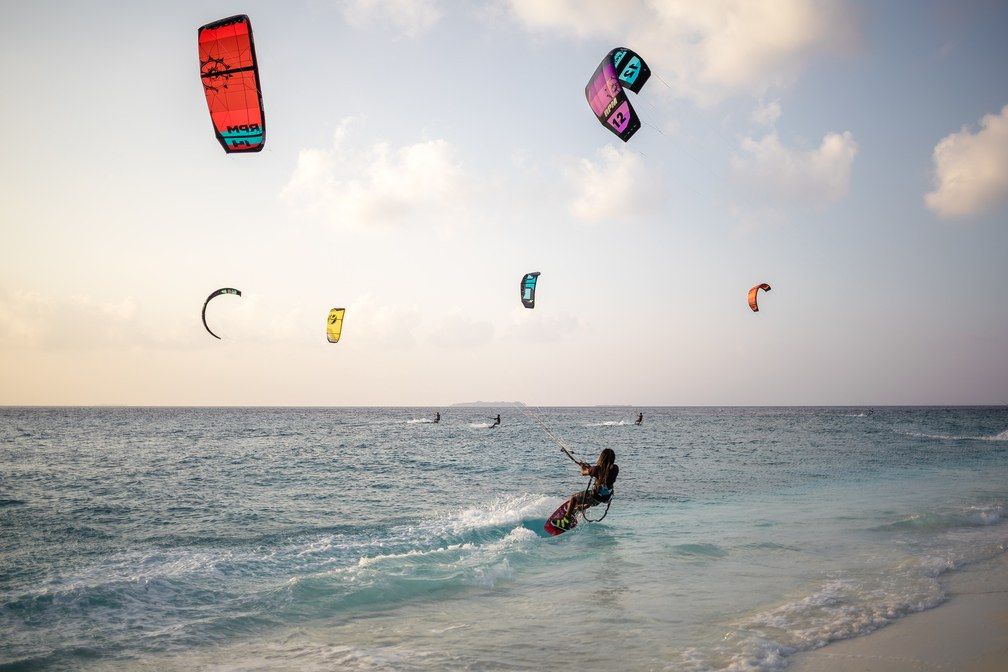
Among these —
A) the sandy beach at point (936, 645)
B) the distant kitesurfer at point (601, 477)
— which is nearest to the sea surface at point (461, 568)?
the sandy beach at point (936, 645)

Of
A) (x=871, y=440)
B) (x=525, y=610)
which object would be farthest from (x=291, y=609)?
(x=871, y=440)

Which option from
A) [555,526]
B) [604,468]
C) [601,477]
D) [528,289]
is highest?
[528,289]

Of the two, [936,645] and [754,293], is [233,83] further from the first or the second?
[754,293]

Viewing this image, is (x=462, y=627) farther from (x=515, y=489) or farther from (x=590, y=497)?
(x=515, y=489)

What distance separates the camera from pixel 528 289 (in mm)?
23844

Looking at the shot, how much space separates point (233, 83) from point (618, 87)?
7.17 meters

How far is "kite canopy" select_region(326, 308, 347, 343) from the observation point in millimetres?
24947

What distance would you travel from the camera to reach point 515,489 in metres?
19.8

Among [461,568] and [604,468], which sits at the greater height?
[604,468]

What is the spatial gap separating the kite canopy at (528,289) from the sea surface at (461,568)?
7.22 m

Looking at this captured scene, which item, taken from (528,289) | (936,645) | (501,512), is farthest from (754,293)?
(936,645)

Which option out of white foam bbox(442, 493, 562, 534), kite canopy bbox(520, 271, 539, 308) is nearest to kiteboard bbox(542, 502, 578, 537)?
white foam bbox(442, 493, 562, 534)

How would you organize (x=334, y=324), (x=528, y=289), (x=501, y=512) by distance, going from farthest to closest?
(x=334, y=324), (x=528, y=289), (x=501, y=512)

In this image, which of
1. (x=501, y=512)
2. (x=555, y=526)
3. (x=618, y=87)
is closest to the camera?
(x=618, y=87)
